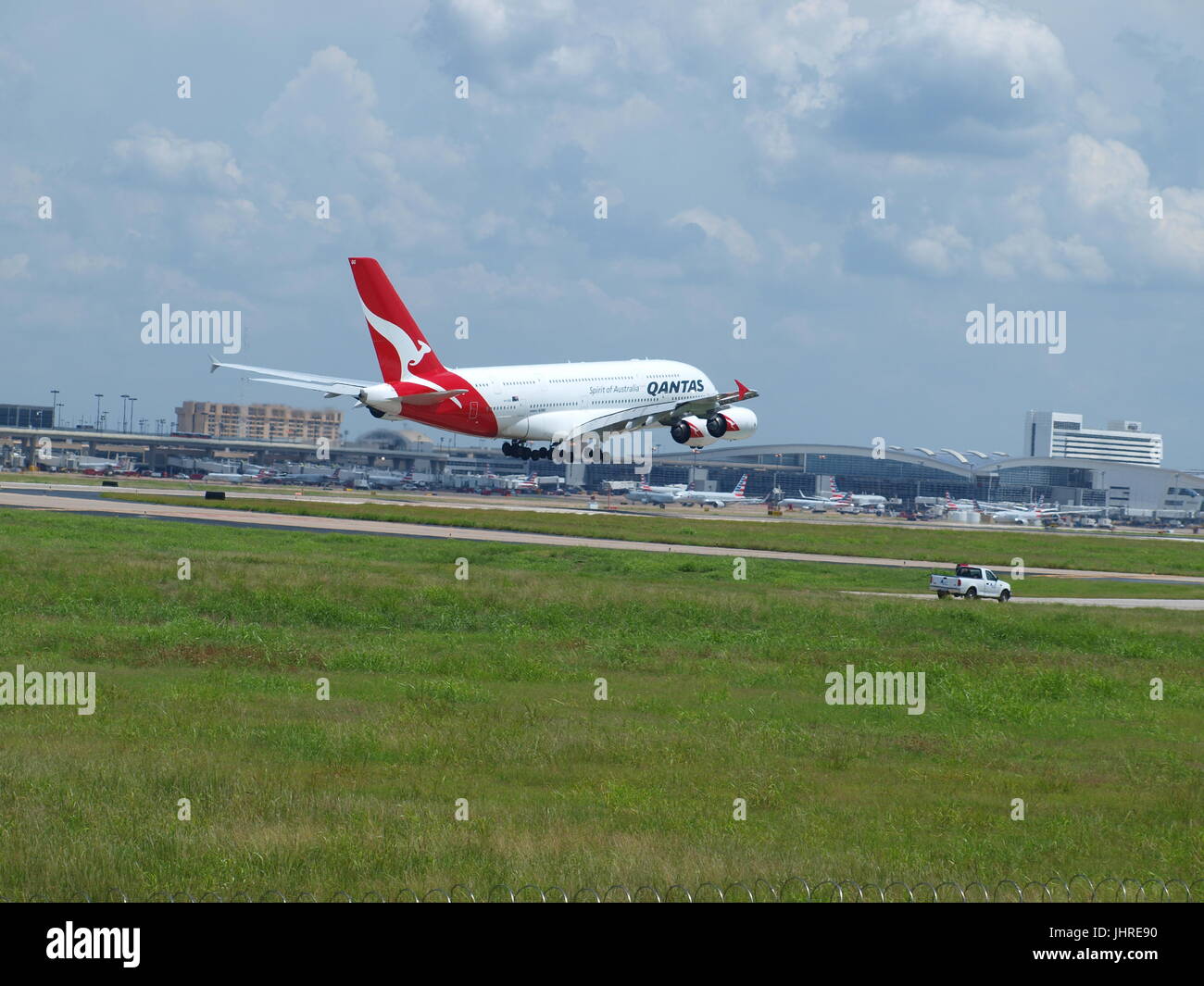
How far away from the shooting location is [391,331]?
249ft

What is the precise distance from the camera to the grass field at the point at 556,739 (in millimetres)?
16297

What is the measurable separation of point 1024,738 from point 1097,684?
8.24 metres

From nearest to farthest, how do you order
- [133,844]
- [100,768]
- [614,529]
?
[133,844]
[100,768]
[614,529]

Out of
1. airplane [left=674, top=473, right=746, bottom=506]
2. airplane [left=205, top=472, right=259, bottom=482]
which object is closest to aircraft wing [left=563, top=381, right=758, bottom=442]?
airplane [left=674, top=473, right=746, bottom=506]

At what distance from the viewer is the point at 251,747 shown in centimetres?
2248

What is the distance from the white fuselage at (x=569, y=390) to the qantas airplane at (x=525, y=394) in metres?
0.05

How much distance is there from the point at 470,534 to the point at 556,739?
5467cm

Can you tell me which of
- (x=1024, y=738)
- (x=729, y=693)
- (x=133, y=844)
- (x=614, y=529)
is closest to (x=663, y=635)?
(x=729, y=693)

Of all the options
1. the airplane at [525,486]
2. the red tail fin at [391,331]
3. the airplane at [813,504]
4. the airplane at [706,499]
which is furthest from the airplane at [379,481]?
the red tail fin at [391,331]

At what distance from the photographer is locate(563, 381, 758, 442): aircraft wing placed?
81.0 meters

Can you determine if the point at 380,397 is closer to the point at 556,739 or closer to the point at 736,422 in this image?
the point at 736,422
